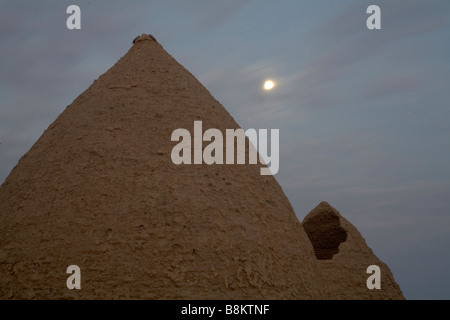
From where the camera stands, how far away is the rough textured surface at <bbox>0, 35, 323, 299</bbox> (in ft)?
12.8

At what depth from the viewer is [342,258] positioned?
720 centimetres

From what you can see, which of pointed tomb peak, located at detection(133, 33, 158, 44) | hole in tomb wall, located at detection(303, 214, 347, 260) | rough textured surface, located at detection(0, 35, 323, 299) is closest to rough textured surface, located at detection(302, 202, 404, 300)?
hole in tomb wall, located at detection(303, 214, 347, 260)

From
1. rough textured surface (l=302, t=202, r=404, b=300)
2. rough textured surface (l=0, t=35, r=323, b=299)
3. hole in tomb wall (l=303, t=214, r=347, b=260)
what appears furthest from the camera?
hole in tomb wall (l=303, t=214, r=347, b=260)

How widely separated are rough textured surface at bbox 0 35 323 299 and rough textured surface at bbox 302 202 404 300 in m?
1.99

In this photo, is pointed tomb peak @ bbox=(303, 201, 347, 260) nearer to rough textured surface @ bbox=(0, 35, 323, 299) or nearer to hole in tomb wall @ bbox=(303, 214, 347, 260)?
hole in tomb wall @ bbox=(303, 214, 347, 260)

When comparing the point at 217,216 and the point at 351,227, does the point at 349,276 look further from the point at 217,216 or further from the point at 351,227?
the point at 217,216

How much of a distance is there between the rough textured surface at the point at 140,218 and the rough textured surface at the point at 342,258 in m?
1.99

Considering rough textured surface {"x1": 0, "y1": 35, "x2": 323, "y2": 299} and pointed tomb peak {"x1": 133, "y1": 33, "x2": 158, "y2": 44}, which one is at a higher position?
pointed tomb peak {"x1": 133, "y1": 33, "x2": 158, "y2": 44}

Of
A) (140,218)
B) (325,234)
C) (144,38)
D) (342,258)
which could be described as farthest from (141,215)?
(325,234)

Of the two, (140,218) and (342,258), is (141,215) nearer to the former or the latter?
(140,218)

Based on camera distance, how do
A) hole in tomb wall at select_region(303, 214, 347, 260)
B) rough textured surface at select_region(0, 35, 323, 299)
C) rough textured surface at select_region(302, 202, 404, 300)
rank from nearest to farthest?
rough textured surface at select_region(0, 35, 323, 299) < rough textured surface at select_region(302, 202, 404, 300) < hole in tomb wall at select_region(303, 214, 347, 260)

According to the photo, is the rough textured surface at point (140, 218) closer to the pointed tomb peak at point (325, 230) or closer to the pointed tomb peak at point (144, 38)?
the pointed tomb peak at point (144, 38)

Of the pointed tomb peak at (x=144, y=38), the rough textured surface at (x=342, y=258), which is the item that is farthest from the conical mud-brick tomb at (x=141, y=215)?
the rough textured surface at (x=342, y=258)
